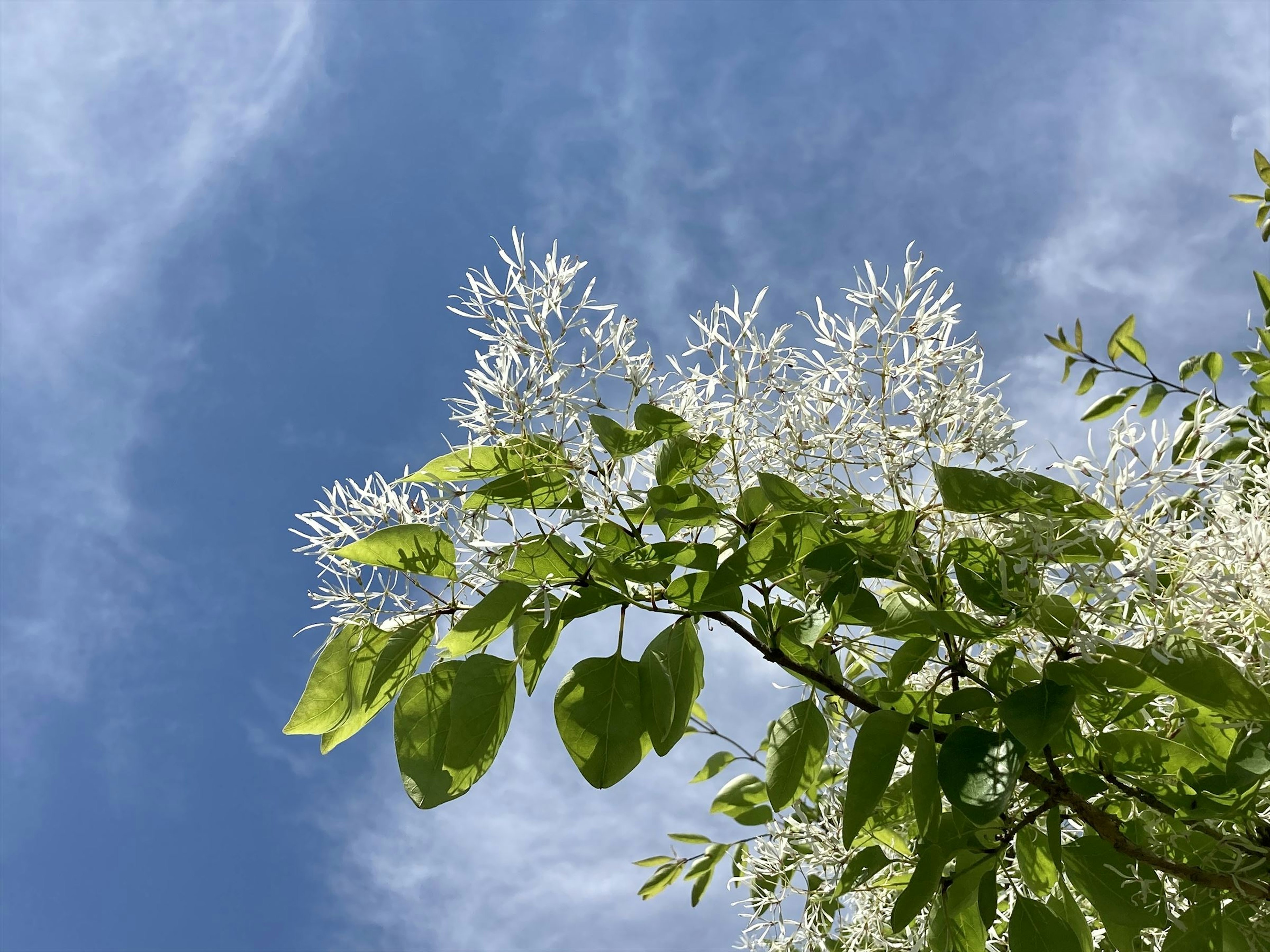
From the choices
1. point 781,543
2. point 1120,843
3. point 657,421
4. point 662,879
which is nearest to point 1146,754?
point 1120,843

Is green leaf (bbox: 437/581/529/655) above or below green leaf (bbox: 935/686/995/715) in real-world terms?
above

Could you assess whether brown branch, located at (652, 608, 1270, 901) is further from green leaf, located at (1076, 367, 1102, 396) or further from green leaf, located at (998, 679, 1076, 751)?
green leaf, located at (1076, 367, 1102, 396)

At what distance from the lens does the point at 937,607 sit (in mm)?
719

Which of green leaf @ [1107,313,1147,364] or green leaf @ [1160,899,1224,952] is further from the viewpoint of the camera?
green leaf @ [1107,313,1147,364]

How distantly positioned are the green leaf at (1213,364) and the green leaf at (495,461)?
1.26m

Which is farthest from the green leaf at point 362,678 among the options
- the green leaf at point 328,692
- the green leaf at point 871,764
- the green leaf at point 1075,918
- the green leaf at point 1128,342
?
the green leaf at point 1128,342

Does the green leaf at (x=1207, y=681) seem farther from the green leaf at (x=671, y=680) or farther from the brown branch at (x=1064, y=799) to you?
the green leaf at (x=671, y=680)

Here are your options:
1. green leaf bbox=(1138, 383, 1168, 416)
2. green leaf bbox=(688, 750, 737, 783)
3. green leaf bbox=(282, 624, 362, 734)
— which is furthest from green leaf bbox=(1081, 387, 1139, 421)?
green leaf bbox=(282, 624, 362, 734)

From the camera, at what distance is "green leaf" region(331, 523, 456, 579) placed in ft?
2.28

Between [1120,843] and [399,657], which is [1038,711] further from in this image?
[399,657]

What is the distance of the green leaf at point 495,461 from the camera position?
70 centimetres

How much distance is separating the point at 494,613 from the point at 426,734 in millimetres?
106

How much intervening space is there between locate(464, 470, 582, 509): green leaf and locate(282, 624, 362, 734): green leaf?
0.50 feet

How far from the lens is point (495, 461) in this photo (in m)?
0.72
